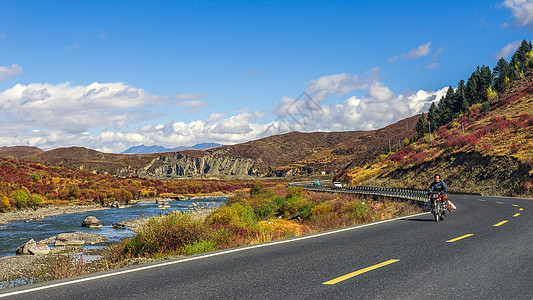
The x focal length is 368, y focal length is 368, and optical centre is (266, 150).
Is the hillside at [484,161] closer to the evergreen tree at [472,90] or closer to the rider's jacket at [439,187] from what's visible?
the rider's jacket at [439,187]

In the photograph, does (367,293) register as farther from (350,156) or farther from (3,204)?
(350,156)

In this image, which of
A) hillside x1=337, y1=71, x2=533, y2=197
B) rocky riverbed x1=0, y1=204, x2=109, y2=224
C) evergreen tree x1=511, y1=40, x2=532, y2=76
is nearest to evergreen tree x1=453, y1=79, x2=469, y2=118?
evergreen tree x1=511, y1=40, x2=532, y2=76

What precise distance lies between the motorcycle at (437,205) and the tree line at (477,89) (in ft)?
279

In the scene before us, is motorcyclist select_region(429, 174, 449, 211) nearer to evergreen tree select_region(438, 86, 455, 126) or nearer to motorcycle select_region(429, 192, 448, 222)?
motorcycle select_region(429, 192, 448, 222)

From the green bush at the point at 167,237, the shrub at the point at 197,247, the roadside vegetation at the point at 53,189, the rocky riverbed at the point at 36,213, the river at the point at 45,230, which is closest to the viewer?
the shrub at the point at 197,247

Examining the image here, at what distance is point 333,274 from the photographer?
624 centimetres

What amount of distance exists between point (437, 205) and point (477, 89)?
333 feet

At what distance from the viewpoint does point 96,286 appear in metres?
5.86

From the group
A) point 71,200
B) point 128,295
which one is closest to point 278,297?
point 128,295

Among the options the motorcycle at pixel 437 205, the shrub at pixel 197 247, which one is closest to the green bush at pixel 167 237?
the shrub at pixel 197 247

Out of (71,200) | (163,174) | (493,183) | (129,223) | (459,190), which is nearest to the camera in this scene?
(129,223)

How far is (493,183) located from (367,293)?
40412 millimetres

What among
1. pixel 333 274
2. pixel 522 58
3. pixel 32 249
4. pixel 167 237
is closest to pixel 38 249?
pixel 32 249

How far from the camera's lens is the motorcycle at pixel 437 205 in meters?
14.3
